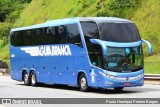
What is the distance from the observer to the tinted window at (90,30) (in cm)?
2259

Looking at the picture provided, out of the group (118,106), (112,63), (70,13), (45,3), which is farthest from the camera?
(45,3)

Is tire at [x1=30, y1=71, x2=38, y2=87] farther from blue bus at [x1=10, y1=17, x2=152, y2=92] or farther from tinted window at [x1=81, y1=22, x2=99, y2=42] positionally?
tinted window at [x1=81, y1=22, x2=99, y2=42]

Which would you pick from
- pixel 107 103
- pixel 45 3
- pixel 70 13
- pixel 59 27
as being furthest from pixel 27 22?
pixel 107 103

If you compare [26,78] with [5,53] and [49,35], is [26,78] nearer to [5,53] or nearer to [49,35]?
[49,35]

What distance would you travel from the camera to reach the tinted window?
2259 centimetres

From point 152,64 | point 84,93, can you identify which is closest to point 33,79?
point 84,93

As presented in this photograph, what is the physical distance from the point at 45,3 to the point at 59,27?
47683 millimetres

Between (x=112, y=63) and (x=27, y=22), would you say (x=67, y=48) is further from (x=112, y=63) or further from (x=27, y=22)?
(x=27, y=22)

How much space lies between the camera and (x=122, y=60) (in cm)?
2205

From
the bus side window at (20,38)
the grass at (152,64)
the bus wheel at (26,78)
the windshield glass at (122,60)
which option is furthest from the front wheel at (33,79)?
the grass at (152,64)

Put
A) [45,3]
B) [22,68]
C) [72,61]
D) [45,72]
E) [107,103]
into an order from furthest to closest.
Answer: [45,3]
[22,68]
[45,72]
[72,61]
[107,103]

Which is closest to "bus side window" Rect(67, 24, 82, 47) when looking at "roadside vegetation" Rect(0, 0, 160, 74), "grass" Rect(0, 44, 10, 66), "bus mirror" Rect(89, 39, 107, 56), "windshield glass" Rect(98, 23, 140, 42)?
"bus mirror" Rect(89, 39, 107, 56)

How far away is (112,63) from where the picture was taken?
2192cm

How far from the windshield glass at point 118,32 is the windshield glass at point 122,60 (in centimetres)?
49
